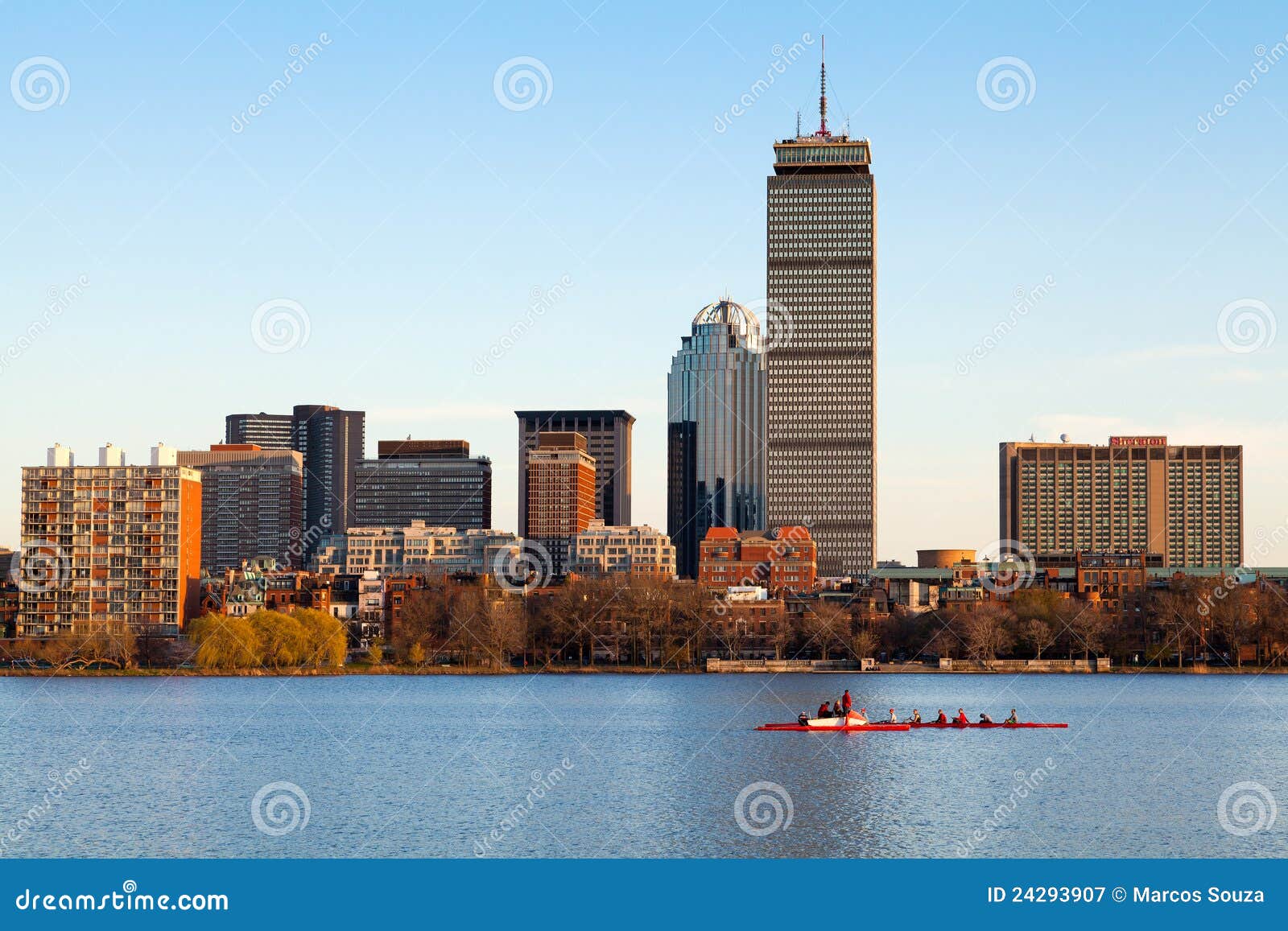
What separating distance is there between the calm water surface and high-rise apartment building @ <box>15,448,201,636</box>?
203 feet

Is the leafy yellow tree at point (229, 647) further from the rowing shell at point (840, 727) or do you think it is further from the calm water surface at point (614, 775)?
the rowing shell at point (840, 727)

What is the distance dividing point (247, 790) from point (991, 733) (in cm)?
4059

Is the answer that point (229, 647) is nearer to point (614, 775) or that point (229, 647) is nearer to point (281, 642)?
point (281, 642)

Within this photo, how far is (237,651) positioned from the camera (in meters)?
145

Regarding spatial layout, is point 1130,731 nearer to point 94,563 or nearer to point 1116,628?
point 1116,628

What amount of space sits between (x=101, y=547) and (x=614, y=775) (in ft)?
421

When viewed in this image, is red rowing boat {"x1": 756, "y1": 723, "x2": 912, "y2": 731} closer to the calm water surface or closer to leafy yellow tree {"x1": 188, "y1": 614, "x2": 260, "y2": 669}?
the calm water surface

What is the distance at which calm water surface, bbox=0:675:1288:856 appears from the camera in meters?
51.7

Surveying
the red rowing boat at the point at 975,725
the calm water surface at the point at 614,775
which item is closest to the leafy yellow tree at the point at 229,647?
the calm water surface at the point at 614,775

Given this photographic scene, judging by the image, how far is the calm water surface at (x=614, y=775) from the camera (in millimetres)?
51688

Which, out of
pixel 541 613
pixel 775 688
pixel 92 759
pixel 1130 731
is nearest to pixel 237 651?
pixel 541 613

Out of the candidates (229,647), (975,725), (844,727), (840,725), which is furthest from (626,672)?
(840,725)

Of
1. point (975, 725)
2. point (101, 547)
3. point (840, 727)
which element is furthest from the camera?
point (101, 547)

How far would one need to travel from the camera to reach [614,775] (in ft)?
222
